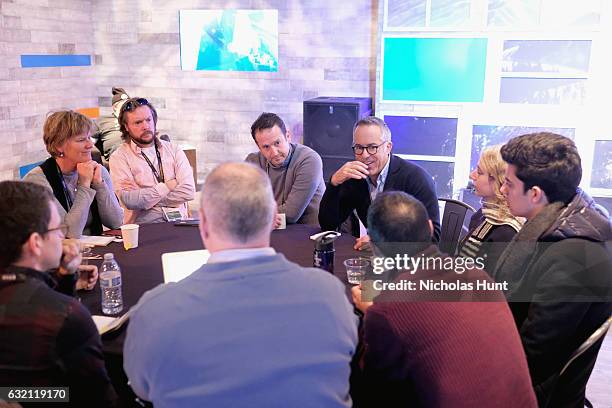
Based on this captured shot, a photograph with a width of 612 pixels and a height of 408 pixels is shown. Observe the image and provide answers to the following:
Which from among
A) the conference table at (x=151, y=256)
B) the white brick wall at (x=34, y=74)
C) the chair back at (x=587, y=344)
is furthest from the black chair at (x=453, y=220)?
the white brick wall at (x=34, y=74)

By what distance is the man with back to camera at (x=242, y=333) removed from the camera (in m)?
1.31

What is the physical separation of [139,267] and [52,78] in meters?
4.26

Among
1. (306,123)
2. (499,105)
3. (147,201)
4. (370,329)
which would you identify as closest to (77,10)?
(306,123)

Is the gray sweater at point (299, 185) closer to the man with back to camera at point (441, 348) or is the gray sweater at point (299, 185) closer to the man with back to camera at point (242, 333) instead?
the man with back to camera at point (441, 348)

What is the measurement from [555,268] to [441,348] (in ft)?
2.07

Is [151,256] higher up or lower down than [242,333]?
lower down

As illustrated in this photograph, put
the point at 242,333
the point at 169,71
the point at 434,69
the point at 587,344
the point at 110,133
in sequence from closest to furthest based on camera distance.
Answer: the point at 242,333 → the point at 587,344 → the point at 434,69 → the point at 110,133 → the point at 169,71

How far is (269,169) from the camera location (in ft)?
11.8

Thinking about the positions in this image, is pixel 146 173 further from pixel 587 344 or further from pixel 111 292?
pixel 587 344

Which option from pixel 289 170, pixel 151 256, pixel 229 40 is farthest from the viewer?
pixel 229 40

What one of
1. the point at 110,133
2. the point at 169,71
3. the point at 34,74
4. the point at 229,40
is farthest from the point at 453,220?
the point at 34,74

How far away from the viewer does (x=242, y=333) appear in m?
1.33

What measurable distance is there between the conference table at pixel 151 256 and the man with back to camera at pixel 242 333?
1.83 ft

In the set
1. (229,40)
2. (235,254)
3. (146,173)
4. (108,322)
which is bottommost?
(108,322)
